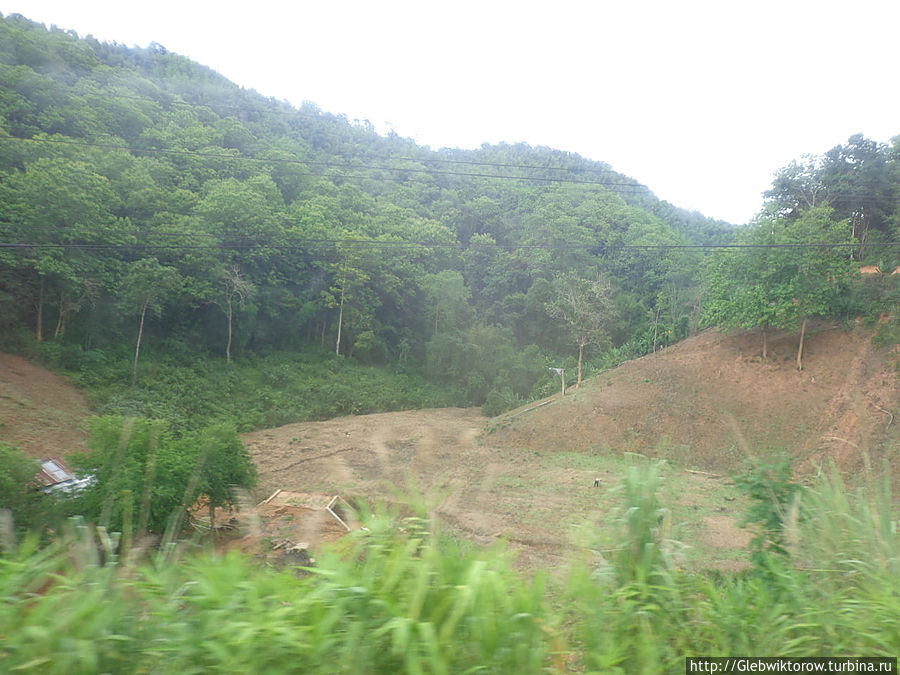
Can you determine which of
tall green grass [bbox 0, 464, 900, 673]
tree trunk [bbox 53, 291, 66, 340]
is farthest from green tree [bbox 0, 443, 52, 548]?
tree trunk [bbox 53, 291, 66, 340]

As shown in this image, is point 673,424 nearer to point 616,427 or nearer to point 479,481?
point 616,427

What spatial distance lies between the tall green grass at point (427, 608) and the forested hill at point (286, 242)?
1299cm

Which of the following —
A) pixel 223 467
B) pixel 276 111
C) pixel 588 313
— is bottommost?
pixel 223 467

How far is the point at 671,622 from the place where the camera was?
1896 mm

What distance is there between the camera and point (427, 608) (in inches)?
62.0

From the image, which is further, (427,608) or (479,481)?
(479,481)

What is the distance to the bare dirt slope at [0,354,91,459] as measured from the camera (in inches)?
341

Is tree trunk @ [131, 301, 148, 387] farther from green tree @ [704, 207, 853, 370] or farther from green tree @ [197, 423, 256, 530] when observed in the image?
green tree @ [704, 207, 853, 370]

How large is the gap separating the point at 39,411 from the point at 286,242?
16306mm

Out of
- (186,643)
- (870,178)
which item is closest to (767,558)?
(186,643)

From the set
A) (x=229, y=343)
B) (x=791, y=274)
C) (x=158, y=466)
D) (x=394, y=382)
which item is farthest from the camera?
(x=394, y=382)

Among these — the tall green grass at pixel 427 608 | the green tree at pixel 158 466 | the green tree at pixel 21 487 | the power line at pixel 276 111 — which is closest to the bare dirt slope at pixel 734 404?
the green tree at pixel 158 466

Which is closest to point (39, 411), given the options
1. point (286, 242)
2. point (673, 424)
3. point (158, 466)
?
point (158, 466)

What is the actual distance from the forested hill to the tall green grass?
13.0 metres
